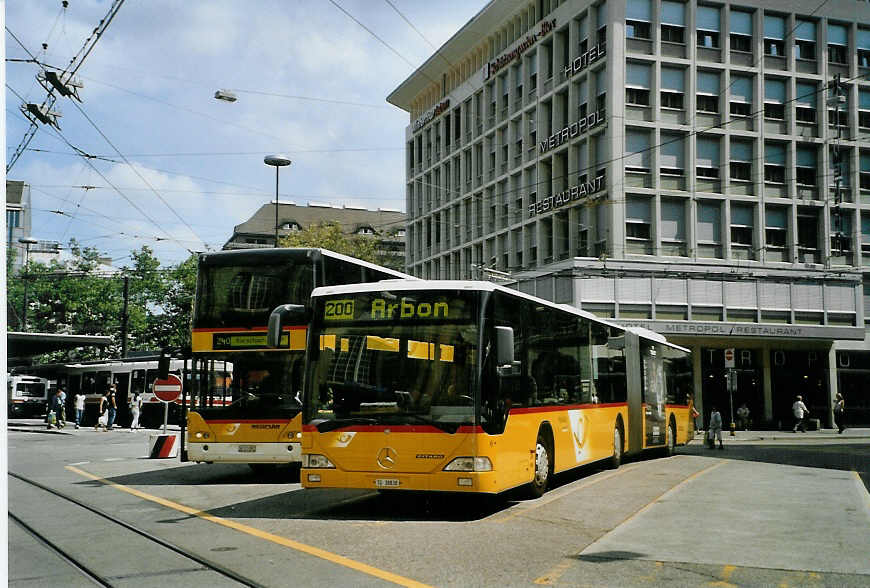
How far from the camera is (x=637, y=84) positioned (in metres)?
44.0

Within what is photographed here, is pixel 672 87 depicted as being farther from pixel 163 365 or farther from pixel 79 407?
pixel 163 365

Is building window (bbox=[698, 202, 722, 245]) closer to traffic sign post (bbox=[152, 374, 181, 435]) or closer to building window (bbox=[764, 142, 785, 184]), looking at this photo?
building window (bbox=[764, 142, 785, 184])

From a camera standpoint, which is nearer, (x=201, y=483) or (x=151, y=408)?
(x=201, y=483)

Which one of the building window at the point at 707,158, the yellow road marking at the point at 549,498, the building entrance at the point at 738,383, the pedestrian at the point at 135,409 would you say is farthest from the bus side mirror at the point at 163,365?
the building entrance at the point at 738,383

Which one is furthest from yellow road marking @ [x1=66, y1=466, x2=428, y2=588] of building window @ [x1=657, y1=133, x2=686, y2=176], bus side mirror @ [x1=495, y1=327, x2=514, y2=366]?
building window @ [x1=657, y1=133, x2=686, y2=176]

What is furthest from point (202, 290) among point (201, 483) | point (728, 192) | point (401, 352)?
point (728, 192)

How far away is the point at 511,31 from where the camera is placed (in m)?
53.6

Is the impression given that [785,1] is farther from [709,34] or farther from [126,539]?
[126,539]

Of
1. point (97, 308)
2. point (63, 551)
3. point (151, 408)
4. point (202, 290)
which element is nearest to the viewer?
point (63, 551)

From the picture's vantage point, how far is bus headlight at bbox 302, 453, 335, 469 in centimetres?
1173

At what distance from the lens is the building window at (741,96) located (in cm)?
4516

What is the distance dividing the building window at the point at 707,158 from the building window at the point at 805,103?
4.72m

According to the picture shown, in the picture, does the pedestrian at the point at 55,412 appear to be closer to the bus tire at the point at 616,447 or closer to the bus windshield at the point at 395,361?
the bus tire at the point at 616,447

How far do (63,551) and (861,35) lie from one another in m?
48.2
